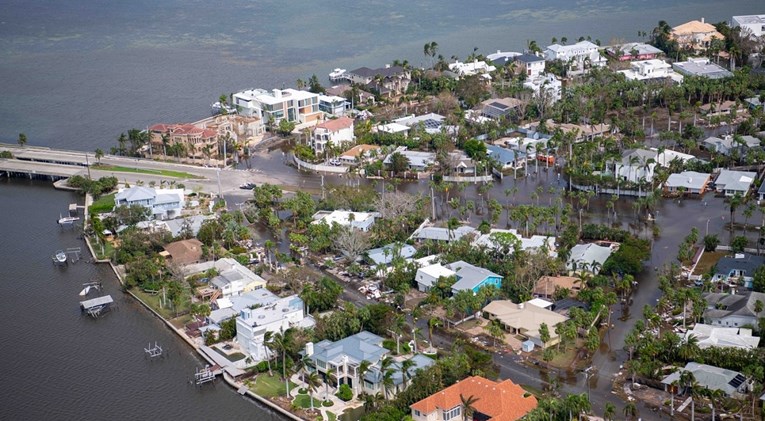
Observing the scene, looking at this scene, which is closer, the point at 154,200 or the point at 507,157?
the point at 154,200

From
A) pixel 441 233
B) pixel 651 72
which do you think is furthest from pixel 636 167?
pixel 651 72

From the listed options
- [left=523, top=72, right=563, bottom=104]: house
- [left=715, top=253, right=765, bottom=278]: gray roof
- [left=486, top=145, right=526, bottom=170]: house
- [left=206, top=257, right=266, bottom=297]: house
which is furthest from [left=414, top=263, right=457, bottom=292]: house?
[left=523, top=72, right=563, bottom=104]: house

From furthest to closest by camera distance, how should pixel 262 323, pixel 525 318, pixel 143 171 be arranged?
pixel 143 171 < pixel 525 318 < pixel 262 323

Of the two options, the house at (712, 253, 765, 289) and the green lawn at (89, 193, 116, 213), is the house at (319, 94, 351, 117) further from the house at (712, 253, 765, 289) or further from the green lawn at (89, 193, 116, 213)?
the house at (712, 253, 765, 289)

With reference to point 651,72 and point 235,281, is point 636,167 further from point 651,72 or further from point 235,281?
point 235,281

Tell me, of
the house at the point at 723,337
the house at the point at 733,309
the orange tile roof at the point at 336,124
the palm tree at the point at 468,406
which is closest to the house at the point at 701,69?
the orange tile roof at the point at 336,124
